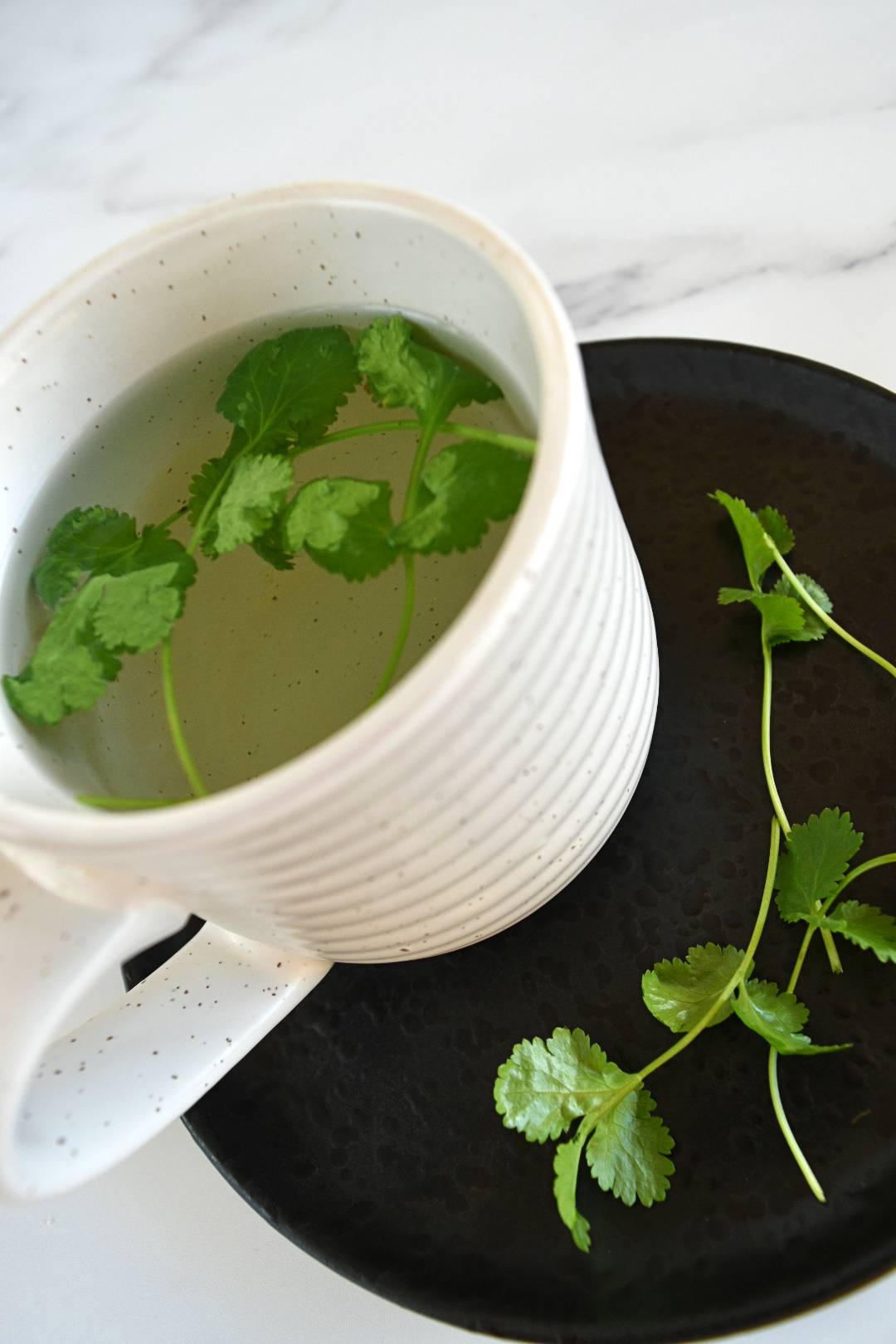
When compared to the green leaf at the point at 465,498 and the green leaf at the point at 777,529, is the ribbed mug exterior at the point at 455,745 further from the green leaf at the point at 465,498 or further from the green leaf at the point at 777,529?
the green leaf at the point at 777,529

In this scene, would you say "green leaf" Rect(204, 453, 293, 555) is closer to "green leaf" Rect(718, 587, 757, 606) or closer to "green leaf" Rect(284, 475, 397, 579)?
"green leaf" Rect(284, 475, 397, 579)

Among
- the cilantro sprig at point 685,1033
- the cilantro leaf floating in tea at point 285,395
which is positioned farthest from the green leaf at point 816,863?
the cilantro leaf floating in tea at point 285,395

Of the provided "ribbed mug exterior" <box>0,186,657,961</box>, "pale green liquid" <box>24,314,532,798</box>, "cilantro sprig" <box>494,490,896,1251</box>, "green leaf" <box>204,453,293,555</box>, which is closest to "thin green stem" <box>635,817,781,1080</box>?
"cilantro sprig" <box>494,490,896,1251</box>

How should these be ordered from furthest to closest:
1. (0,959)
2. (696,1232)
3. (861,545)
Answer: (861,545)
(696,1232)
(0,959)

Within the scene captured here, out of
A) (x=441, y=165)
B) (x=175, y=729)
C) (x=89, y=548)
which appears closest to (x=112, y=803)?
(x=175, y=729)

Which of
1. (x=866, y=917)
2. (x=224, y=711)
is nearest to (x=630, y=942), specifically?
(x=866, y=917)

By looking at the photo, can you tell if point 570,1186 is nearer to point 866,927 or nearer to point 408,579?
point 866,927

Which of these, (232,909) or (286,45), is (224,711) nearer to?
(232,909)
